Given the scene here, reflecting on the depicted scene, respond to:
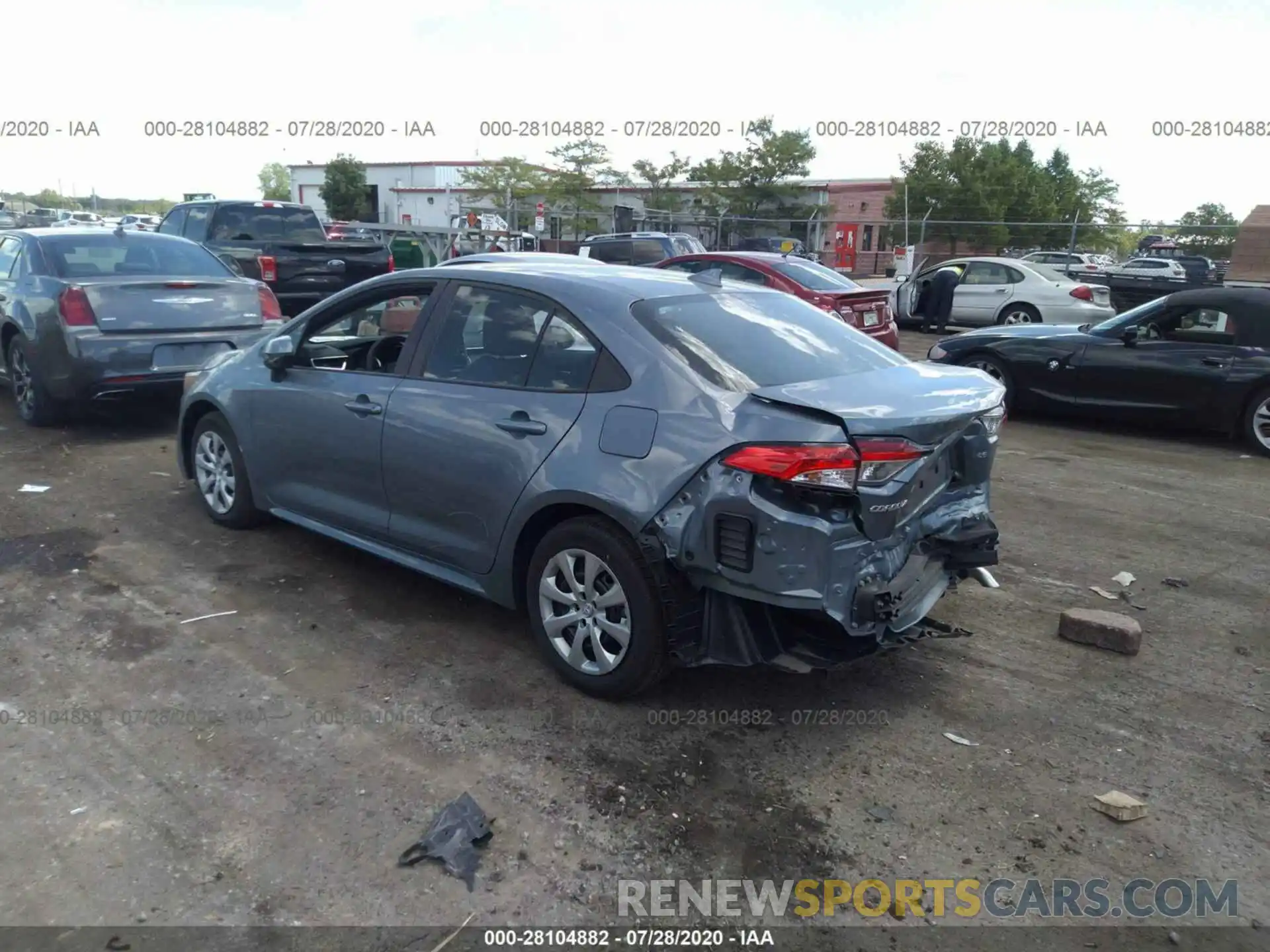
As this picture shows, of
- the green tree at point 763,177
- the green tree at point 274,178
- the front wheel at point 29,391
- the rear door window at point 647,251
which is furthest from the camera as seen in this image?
the green tree at point 274,178

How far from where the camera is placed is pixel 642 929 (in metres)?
2.85

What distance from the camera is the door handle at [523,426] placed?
161 inches

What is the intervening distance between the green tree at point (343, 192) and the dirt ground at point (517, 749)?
182 feet

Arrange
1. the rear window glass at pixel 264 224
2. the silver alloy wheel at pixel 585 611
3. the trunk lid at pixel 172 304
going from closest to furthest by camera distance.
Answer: the silver alloy wheel at pixel 585 611
the trunk lid at pixel 172 304
the rear window glass at pixel 264 224

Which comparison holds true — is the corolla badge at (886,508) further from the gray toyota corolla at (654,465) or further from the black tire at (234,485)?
the black tire at (234,485)

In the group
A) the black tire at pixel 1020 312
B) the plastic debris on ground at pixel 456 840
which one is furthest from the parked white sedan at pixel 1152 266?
the plastic debris on ground at pixel 456 840

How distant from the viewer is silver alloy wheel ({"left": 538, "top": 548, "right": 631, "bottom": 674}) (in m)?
3.90

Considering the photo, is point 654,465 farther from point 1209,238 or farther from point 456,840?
point 1209,238

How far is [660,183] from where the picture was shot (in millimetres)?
48906

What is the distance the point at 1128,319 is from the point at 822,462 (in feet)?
24.6

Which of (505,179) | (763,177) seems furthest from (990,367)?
(505,179)

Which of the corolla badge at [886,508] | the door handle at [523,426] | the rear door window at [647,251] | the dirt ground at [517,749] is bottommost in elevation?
the dirt ground at [517,749]

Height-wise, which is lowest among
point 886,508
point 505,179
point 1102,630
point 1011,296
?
point 1102,630

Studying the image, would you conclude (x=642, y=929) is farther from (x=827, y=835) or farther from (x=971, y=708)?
(x=971, y=708)
